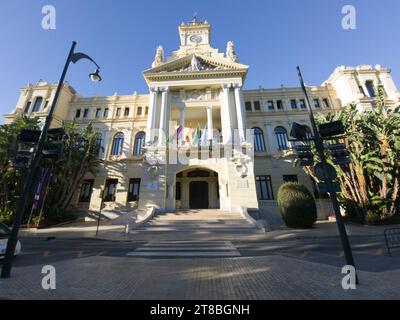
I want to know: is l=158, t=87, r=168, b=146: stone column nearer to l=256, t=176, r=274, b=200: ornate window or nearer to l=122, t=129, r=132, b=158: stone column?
l=122, t=129, r=132, b=158: stone column

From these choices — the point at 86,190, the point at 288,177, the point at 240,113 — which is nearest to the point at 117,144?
the point at 86,190

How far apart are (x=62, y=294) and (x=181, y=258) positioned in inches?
159

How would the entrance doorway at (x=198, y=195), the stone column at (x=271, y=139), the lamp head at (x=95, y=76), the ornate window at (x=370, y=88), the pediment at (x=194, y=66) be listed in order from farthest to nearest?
1. the ornate window at (x=370, y=88)
2. the stone column at (x=271, y=139)
3. the pediment at (x=194, y=66)
4. the entrance doorway at (x=198, y=195)
5. the lamp head at (x=95, y=76)

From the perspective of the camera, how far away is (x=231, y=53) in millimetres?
26672

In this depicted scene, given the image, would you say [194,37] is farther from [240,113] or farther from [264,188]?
[264,188]

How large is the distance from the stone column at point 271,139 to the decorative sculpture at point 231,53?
10.2 meters

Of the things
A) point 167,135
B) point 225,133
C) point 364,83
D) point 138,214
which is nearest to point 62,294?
point 138,214

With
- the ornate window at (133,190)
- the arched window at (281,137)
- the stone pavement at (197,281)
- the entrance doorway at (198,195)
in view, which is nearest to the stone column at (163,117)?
the entrance doorway at (198,195)

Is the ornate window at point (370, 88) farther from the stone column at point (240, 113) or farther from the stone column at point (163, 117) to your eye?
the stone column at point (163, 117)

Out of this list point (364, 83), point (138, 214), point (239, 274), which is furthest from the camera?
point (364, 83)

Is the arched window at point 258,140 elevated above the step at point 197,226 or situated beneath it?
elevated above

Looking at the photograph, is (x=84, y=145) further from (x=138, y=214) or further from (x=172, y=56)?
(x=172, y=56)

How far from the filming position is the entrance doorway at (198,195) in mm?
24141

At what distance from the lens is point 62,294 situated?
13.3 ft
